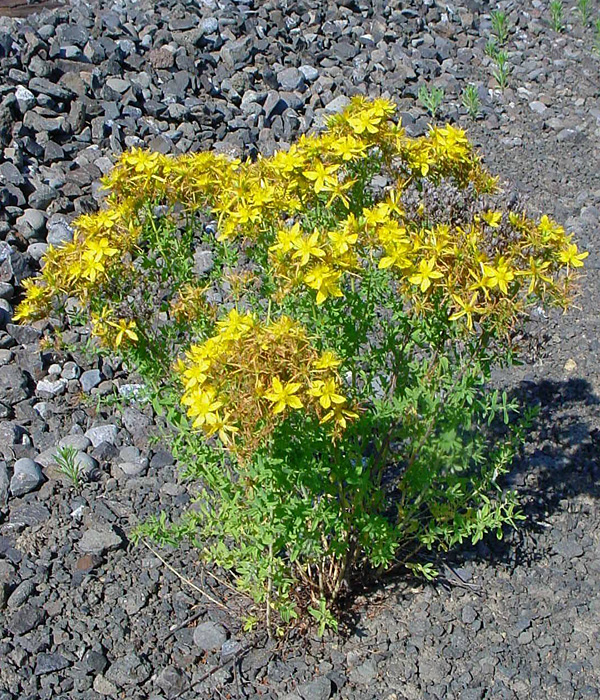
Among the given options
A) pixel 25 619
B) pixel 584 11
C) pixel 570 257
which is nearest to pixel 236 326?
pixel 570 257

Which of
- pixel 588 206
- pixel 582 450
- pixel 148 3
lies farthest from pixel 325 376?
pixel 148 3

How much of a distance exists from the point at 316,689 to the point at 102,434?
4.61ft

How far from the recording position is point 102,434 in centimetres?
383

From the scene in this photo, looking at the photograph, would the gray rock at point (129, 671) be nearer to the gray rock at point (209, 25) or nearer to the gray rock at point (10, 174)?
the gray rock at point (10, 174)

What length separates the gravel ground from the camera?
297cm

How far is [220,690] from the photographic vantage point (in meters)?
2.90

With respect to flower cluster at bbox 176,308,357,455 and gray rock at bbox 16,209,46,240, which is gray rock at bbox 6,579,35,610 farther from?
gray rock at bbox 16,209,46,240

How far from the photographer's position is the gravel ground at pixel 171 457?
9.76 feet

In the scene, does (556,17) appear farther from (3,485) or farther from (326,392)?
(326,392)

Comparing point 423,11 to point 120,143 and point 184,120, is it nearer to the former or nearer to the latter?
point 184,120

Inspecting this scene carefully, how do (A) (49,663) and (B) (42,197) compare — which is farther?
(B) (42,197)

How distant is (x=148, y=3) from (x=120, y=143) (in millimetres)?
1882

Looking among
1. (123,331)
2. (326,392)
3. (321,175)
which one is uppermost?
(321,175)

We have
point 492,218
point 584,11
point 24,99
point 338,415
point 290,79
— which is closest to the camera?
point 338,415
